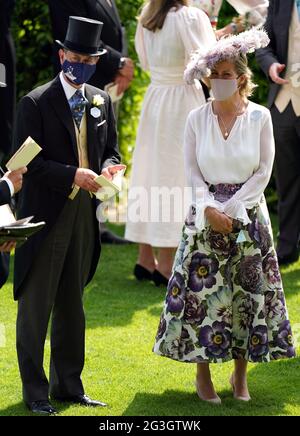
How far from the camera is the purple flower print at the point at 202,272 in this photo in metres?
6.11

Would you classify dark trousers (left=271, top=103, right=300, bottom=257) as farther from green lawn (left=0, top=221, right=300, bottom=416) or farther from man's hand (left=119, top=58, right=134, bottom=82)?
man's hand (left=119, top=58, right=134, bottom=82)

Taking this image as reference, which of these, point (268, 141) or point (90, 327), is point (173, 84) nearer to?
point (90, 327)

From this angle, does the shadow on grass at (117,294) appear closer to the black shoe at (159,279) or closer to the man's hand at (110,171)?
the black shoe at (159,279)

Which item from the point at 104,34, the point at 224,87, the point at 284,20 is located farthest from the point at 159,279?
the point at 224,87

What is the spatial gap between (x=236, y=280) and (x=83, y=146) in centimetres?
105

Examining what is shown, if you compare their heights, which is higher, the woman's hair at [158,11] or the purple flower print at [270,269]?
the woman's hair at [158,11]

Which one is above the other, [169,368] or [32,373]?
[32,373]

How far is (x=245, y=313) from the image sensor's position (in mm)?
6133

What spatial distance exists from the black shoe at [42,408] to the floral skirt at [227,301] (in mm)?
639

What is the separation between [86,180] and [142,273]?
3253 mm

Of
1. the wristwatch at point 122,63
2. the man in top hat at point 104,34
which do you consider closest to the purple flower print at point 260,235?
Result: the man in top hat at point 104,34

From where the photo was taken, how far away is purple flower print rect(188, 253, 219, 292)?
611 centimetres

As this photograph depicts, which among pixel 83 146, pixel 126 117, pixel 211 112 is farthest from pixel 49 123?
pixel 126 117

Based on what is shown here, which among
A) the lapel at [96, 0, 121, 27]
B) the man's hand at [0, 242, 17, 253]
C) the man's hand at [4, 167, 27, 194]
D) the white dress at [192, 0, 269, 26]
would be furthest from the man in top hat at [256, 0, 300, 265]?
the man's hand at [0, 242, 17, 253]
